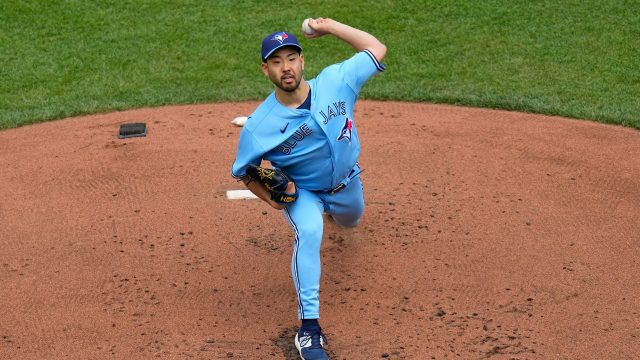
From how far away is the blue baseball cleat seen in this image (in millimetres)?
5564

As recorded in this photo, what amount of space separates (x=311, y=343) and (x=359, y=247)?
152 cm

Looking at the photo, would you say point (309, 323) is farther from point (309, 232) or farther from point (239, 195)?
point (239, 195)

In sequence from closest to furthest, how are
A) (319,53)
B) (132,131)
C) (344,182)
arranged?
(344,182), (132,131), (319,53)

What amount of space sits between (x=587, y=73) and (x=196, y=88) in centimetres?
430

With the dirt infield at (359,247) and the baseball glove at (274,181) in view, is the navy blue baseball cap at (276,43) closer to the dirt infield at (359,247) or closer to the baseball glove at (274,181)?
the baseball glove at (274,181)

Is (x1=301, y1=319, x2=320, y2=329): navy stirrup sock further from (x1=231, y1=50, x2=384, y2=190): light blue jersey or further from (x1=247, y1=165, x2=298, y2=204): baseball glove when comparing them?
(x1=231, y1=50, x2=384, y2=190): light blue jersey

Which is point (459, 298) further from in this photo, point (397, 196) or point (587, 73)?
point (587, 73)

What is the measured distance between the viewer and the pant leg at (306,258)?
5.76 m

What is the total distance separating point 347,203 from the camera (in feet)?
21.3

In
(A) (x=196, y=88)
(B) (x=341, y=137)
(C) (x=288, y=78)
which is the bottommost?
(A) (x=196, y=88)

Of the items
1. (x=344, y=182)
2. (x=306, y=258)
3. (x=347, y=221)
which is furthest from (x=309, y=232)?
(x=347, y=221)

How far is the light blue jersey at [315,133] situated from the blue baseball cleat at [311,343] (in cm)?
95

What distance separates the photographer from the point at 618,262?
667 cm

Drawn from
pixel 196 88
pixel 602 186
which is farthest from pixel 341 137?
pixel 196 88
